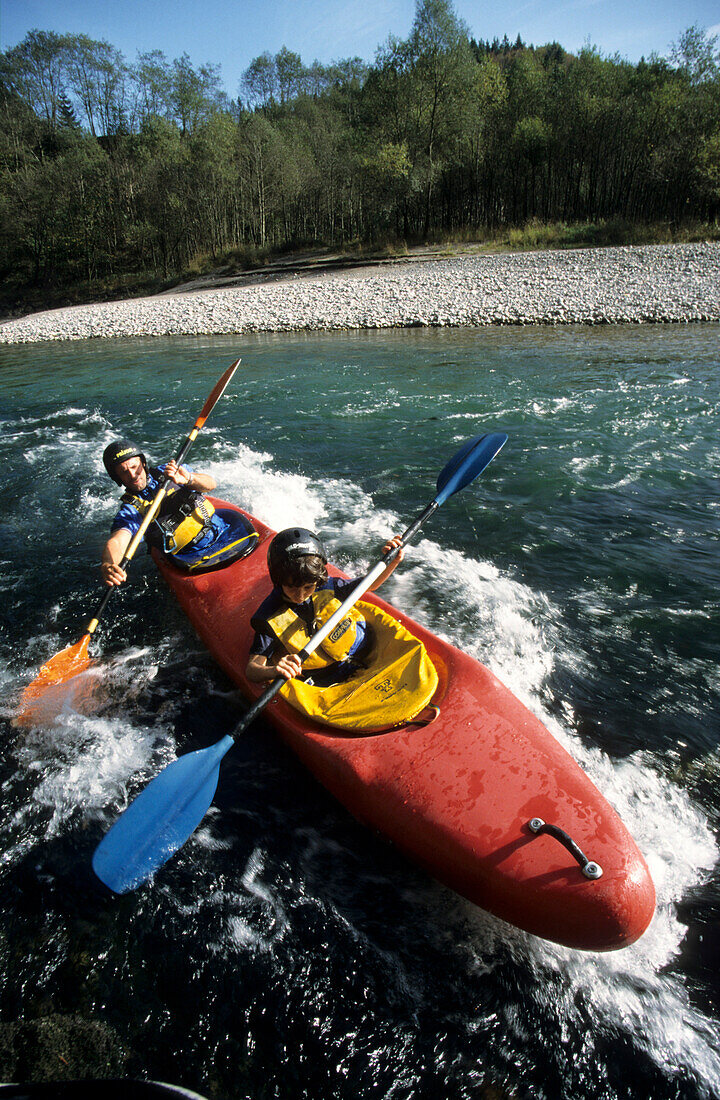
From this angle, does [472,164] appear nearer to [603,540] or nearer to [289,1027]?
[603,540]

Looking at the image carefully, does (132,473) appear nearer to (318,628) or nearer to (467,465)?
(318,628)

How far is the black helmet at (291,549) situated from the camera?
2.38 metres

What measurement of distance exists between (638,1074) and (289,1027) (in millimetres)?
1027

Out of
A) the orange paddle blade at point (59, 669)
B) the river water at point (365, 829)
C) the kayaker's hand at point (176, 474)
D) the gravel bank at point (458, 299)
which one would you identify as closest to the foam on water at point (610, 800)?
the river water at point (365, 829)

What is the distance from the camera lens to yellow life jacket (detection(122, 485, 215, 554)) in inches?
151

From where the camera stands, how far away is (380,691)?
250 centimetres

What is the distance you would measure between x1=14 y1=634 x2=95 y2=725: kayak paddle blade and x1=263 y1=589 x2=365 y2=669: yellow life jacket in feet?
4.74

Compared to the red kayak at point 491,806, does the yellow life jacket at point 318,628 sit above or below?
above

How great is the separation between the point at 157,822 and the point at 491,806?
3.90ft

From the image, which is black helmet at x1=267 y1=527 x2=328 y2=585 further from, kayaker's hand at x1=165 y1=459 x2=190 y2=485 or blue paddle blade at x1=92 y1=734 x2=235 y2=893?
kayaker's hand at x1=165 y1=459 x2=190 y2=485

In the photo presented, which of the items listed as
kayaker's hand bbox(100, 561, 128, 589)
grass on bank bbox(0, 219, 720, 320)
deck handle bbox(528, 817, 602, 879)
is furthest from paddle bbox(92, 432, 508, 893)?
grass on bank bbox(0, 219, 720, 320)

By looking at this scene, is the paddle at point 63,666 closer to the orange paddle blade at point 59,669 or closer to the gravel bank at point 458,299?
the orange paddle blade at point 59,669

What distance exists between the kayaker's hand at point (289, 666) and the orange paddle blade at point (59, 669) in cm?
155

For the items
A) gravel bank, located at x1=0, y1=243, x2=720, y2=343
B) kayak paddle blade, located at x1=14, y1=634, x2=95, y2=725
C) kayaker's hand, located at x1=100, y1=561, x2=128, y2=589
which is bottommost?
kayak paddle blade, located at x1=14, y1=634, x2=95, y2=725
